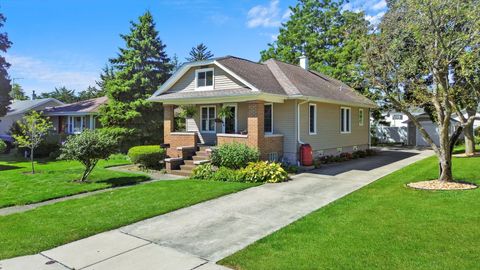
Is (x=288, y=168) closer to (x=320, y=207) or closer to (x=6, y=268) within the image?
(x=320, y=207)

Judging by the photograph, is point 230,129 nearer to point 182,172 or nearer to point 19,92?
point 182,172

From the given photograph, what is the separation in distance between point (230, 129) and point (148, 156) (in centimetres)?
430

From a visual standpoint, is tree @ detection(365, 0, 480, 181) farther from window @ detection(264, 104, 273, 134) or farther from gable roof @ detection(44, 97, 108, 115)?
gable roof @ detection(44, 97, 108, 115)

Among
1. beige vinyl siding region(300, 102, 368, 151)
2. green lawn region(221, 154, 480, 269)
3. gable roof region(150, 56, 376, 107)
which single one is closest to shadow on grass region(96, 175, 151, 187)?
gable roof region(150, 56, 376, 107)

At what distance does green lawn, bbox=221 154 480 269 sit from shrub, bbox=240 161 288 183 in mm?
3402

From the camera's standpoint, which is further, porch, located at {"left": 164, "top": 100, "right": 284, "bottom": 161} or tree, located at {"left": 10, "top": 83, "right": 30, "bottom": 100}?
tree, located at {"left": 10, "top": 83, "right": 30, "bottom": 100}

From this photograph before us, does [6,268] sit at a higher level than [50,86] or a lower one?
lower

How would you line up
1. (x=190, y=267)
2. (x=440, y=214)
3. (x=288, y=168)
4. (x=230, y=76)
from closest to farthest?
1. (x=190, y=267)
2. (x=440, y=214)
3. (x=288, y=168)
4. (x=230, y=76)

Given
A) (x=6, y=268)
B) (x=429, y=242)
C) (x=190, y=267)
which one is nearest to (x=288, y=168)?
(x=429, y=242)

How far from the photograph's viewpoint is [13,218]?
7727 millimetres

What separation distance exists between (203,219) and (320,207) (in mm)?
2955

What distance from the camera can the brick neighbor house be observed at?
48.0 ft

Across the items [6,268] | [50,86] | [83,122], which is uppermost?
[50,86]

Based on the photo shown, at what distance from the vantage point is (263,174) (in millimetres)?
11891
